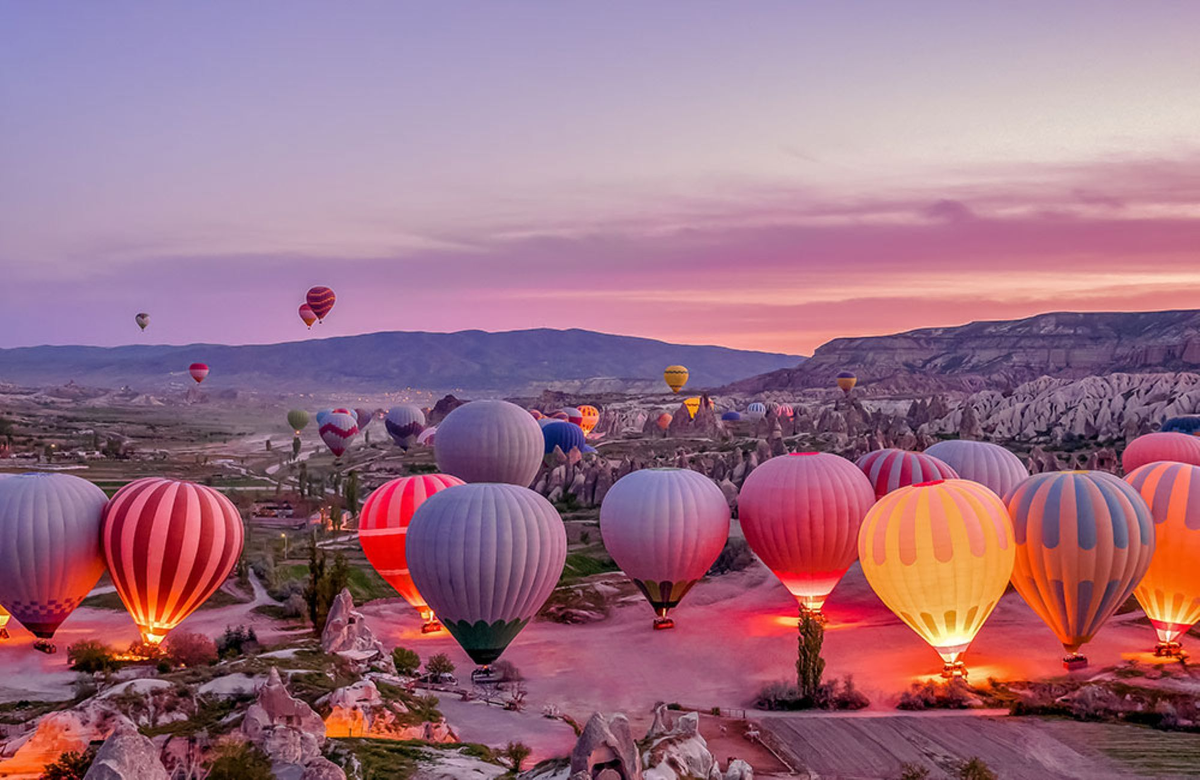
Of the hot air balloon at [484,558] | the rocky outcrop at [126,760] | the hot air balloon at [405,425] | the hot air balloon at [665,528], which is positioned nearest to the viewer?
the rocky outcrop at [126,760]

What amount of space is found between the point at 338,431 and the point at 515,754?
75.4m

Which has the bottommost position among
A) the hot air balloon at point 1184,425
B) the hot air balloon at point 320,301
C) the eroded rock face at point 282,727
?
the eroded rock face at point 282,727

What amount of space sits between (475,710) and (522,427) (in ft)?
68.1

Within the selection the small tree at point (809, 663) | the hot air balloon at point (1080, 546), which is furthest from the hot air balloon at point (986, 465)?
the small tree at point (809, 663)

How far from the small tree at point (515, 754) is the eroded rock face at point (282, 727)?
4.01 meters

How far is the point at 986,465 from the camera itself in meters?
38.0

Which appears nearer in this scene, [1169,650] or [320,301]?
[1169,650]

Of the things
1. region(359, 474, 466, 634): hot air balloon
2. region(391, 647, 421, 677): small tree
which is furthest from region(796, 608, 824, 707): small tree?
region(359, 474, 466, 634): hot air balloon

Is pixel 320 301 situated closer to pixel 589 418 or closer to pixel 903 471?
pixel 589 418

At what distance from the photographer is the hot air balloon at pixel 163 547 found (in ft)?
90.9

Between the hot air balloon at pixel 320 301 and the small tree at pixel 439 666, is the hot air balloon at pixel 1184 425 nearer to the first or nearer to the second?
the small tree at pixel 439 666

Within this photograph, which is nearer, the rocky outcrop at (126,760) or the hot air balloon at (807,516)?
the rocky outcrop at (126,760)

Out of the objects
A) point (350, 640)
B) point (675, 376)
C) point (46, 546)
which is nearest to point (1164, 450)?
point (350, 640)

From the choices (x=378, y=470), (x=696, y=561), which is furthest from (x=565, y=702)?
(x=378, y=470)
